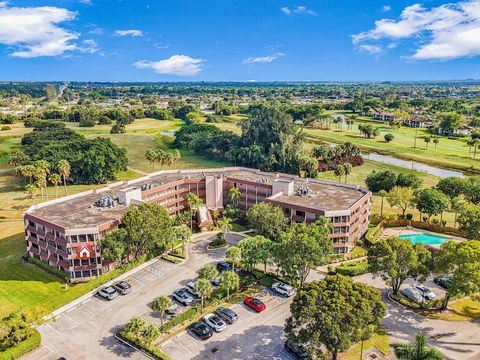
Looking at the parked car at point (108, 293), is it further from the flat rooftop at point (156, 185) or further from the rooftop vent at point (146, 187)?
the rooftop vent at point (146, 187)

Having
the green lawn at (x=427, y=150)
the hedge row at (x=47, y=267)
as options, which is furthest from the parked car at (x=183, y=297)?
the green lawn at (x=427, y=150)

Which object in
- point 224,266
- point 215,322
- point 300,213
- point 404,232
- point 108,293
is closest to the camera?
point 215,322

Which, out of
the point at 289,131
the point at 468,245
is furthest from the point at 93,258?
the point at 289,131

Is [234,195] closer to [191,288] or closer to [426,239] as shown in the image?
[191,288]

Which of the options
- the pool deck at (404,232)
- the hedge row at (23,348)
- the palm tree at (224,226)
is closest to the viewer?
the hedge row at (23,348)

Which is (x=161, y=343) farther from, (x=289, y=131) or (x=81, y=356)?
(x=289, y=131)

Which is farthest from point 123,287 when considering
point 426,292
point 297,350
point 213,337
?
point 426,292
